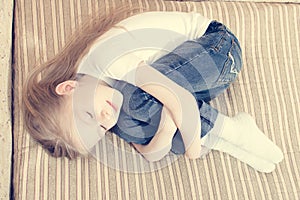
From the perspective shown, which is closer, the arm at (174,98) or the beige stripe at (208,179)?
the arm at (174,98)

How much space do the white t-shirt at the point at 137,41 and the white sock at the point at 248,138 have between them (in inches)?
8.6

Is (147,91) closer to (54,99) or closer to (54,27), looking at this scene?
(54,99)

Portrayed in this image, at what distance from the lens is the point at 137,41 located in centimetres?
110

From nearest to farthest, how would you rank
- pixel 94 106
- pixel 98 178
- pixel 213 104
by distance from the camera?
pixel 94 106
pixel 98 178
pixel 213 104

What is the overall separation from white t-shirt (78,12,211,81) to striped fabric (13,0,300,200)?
6.5 inches

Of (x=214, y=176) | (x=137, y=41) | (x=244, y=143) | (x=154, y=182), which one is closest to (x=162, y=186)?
(x=154, y=182)

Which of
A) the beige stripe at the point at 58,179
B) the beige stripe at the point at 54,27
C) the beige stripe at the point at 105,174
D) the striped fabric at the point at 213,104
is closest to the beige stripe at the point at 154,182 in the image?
the striped fabric at the point at 213,104

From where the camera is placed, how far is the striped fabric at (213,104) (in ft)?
3.77

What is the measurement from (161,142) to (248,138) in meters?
0.23

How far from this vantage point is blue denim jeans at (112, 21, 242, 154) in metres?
1.13

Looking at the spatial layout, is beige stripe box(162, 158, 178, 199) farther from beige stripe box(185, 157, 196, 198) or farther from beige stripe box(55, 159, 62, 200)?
beige stripe box(55, 159, 62, 200)

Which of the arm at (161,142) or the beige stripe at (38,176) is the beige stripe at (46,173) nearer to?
the beige stripe at (38,176)

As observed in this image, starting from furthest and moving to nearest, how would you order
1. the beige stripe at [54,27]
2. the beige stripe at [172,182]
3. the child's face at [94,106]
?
the beige stripe at [54,27]
the beige stripe at [172,182]
the child's face at [94,106]

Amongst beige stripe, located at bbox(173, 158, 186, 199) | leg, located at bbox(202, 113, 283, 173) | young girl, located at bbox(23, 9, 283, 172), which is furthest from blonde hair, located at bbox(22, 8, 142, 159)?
leg, located at bbox(202, 113, 283, 173)
